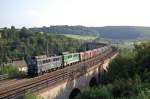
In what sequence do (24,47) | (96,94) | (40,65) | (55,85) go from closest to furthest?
(96,94) < (55,85) < (40,65) < (24,47)

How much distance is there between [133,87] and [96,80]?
1021 inches

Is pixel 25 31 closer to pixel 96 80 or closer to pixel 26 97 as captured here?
pixel 96 80

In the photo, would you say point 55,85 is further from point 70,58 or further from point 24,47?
point 24,47

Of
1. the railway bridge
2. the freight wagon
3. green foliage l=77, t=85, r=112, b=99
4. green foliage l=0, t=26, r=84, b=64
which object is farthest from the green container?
green foliage l=77, t=85, r=112, b=99

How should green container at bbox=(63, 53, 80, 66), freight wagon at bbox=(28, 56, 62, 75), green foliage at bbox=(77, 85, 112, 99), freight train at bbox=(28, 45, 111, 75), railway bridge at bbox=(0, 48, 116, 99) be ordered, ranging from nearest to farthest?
railway bridge at bbox=(0, 48, 116, 99)
green foliage at bbox=(77, 85, 112, 99)
freight wagon at bbox=(28, 56, 62, 75)
freight train at bbox=(28, 45, 111, 75)
green container at bbox=(63, 53, 80, 66)

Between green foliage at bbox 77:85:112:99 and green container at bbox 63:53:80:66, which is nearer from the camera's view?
green foliage at bbox 77:85:112:99

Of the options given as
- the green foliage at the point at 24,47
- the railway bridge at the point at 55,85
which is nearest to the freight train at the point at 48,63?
the railway bridge at the point at 55,85

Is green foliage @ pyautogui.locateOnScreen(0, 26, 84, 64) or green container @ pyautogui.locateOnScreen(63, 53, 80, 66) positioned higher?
green container @ pyautogui.locateOnScreen(63, 53, 80, 66)

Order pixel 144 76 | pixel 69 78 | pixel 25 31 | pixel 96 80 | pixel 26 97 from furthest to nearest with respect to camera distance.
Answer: pixel 25 31
pixel 96 80
pixel 144 76
pixel 69 78
pixel 26 97

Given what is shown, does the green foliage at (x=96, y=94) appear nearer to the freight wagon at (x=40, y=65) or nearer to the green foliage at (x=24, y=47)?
the freight wagon at (x=40, y=65)

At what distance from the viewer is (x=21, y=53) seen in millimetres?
115812

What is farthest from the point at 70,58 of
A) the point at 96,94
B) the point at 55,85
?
the point at 96,94

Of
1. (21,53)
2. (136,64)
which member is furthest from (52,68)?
(21,53)

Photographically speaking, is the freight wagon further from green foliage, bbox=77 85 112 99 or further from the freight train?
green foliage, bbox=77 85 112 99
